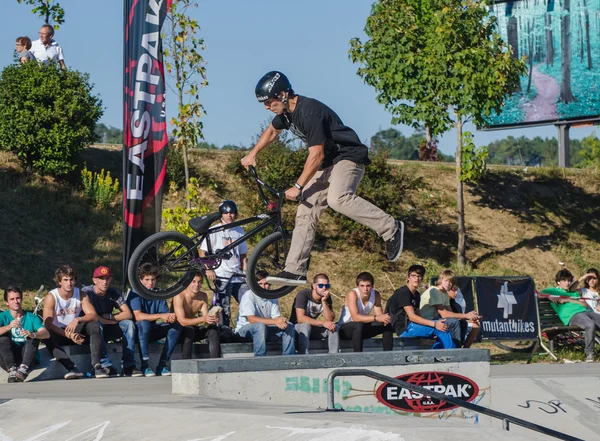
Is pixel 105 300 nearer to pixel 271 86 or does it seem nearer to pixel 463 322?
pixel 271 86

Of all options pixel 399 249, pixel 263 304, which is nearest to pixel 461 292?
pixel 263 304

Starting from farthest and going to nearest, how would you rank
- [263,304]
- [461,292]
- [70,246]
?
[70,246] → [461,292] → [263,304]

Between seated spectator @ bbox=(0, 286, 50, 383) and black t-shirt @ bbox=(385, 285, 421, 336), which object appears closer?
seated spectator @ bbox=(0, 286, 50, 383)

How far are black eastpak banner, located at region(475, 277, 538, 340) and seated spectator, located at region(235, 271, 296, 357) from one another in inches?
148

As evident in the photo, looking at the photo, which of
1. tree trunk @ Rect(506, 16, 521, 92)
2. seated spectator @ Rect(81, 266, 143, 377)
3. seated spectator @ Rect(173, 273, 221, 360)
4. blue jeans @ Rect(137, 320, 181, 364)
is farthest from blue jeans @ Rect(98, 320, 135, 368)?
tree trunk @ Rect(506, 16, 521, 92)

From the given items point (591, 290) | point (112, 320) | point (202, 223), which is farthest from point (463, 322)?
point (202, 223)

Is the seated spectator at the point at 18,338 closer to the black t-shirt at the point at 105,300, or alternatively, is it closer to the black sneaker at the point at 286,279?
the black t-shirt at the point at 105,300

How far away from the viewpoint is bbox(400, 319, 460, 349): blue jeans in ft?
38.0

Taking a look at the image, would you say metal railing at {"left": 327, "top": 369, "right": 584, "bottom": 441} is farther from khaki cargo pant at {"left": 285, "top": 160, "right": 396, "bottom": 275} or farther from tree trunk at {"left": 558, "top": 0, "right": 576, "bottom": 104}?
tree trunk at {"left": 558, "top": 0, "right": 576, "bottom": 104}

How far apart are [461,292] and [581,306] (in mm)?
2003

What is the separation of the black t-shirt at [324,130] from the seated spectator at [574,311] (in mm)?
6625

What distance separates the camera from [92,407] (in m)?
6.36

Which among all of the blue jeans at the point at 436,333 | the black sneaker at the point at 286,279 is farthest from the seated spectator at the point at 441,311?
the black sneaker at the point at 286,279

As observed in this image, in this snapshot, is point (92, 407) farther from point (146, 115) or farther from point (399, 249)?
point (146, 115)
